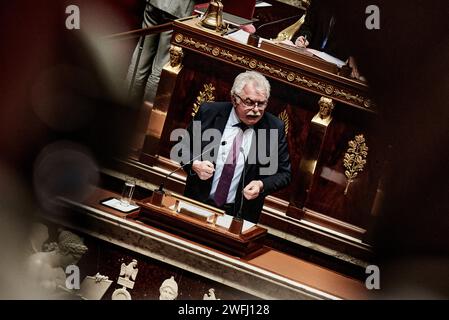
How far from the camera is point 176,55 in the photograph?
6176 millimetres

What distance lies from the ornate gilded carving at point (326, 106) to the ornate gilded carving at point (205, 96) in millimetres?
678

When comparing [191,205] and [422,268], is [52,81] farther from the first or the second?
[422,268]

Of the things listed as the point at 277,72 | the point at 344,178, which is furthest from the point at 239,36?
the point at 344,178

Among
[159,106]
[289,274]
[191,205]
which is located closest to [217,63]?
[159,106]

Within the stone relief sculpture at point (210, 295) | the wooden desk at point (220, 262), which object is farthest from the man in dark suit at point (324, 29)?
the stone relief sculpture at point (210, 295)

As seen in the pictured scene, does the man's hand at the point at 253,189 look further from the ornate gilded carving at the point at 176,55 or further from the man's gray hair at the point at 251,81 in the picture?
the ornate gilded carving at the point at 176,55

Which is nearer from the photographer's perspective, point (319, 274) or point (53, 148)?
point (319, 274)

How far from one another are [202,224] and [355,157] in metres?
1.01

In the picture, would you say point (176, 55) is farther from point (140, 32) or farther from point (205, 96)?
point (140, 32)

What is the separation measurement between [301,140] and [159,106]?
912 mm

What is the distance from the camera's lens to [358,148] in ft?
19.5

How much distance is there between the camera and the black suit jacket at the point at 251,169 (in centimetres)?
594
